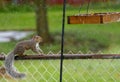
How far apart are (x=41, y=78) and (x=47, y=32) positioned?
19.1ft

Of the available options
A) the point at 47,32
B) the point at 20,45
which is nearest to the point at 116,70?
the point at 20,45

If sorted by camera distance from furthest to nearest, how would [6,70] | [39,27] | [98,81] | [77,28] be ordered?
1. [77,28]
2. [39,27]
3. [98,81]
4. [6,70]

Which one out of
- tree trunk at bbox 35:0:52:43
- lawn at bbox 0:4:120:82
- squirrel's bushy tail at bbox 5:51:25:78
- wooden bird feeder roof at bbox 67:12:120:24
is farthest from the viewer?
tree trunk at bbox 35:0:52:43

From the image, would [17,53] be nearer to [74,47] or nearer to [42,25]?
[74,47]

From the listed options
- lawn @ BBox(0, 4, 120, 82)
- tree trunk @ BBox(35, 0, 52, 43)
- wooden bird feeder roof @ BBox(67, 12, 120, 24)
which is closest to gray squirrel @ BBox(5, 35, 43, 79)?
wooden bird feeder roof @ BBox(67, 12, 120, 24)

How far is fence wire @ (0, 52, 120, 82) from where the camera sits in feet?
19.5

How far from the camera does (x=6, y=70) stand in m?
4.73

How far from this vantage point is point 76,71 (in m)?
6.58

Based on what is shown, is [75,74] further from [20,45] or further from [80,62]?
[20,45]

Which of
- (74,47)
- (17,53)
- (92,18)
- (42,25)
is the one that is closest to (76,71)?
(17,53)

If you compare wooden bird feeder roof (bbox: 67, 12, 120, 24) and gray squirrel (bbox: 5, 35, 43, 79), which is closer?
wooden bird feeder roof (bbox: 67, 12, 120, 24)

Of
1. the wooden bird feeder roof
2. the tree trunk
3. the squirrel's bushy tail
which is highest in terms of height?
the wooden bird feeder roof

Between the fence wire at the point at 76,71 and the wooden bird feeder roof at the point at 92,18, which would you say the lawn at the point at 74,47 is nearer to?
the fence wire at the point at 76,71

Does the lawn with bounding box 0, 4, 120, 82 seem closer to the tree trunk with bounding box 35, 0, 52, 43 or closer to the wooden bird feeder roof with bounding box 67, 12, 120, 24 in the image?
the tree trunk with bounding box 35, 0, 52, 43
